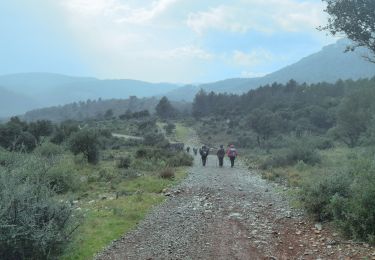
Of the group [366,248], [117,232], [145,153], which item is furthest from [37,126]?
[366,248]

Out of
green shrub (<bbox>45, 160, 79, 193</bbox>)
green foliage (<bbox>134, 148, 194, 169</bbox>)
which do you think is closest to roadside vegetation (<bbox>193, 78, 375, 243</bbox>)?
green foliage (<bbox>134, 148, 194, 169</bbox>)

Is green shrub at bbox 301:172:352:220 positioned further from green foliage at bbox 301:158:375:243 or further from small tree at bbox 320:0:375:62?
small tree at bbox 320:0:375:62

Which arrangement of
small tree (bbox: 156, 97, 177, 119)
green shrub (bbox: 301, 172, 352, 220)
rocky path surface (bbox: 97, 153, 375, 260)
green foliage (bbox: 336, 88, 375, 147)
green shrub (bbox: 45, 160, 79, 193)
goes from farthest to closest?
small tree (bbox: 156, 97, 177, 119), green foliage (bbox: 336, 88, 375, 147), green shrub (bbox: 45, 160, 79, 193), green shrub (bbox: 301, 172, 352, 220), rocky path surface (bbox: 97, 153, 375, 260)

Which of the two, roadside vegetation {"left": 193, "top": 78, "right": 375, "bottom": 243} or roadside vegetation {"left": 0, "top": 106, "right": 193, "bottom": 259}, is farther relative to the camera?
roadside vegetation {"left": 193, "top": 78, "right": 375, "bottom": 243}

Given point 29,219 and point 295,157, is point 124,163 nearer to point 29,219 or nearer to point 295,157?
point 295,157

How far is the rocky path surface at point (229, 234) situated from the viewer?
9492 millimetres

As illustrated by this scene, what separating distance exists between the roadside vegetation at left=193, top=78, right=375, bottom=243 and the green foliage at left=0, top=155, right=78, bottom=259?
241 inches

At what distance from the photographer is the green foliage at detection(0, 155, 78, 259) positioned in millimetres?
7773

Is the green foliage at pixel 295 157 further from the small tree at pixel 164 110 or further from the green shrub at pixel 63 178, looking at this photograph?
the small tree at pixel 164 110

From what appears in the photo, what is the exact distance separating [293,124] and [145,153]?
42.2 meters

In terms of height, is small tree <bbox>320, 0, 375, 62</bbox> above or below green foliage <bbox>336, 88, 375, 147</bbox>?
above

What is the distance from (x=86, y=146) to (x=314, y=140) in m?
23.6

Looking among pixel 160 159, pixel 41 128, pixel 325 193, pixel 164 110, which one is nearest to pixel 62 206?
pixel 325 193

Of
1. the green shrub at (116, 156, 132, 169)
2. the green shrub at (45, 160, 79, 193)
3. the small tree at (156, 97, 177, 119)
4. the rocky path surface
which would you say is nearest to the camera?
the rocky path surface
